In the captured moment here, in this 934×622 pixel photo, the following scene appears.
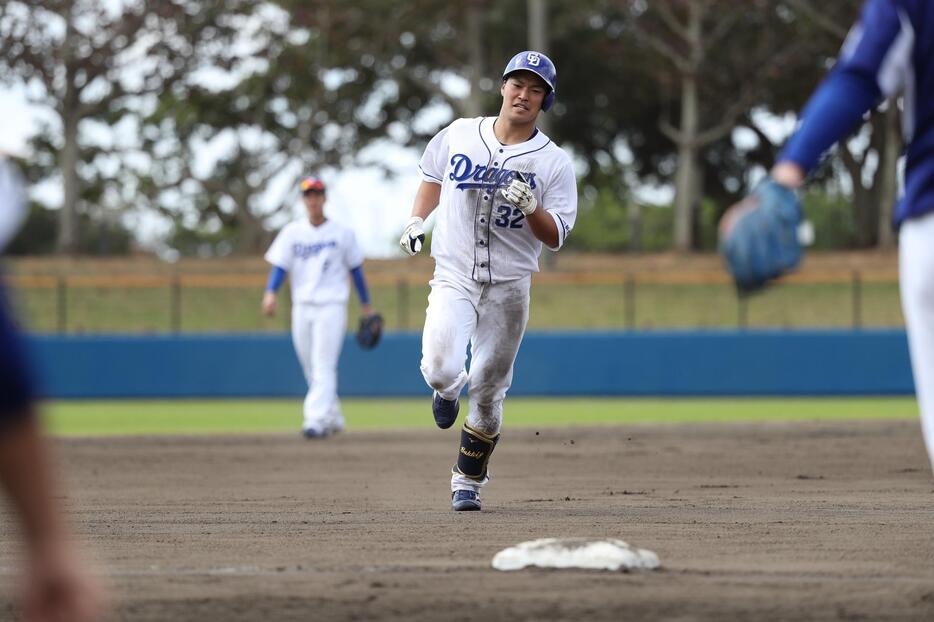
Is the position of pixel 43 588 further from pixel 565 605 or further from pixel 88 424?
pixel 88 424

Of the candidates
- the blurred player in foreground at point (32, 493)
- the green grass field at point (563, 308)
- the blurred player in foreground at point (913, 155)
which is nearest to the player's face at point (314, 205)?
the blurred player in foreground at point (913, 155)

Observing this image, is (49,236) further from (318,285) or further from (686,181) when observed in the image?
(318,285)

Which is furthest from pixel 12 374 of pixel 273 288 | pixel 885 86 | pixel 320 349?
pixel 273 288

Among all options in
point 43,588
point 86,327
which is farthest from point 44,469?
point 86,327

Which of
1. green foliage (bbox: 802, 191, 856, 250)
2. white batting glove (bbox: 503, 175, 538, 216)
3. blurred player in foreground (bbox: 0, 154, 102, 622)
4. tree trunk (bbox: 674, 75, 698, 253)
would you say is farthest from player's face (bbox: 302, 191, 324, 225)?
green foliage (bbox: 802, 191, 856, 250)

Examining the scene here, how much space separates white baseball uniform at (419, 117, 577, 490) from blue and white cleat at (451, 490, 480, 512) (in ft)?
0.12

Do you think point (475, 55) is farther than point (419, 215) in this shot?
Yes

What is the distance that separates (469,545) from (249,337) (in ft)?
52.3

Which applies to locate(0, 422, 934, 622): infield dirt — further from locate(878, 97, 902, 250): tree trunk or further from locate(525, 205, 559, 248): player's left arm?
locate(878, 97, 902, 250): tree trunk

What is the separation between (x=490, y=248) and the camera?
750 cm

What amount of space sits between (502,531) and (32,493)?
400 centimetres

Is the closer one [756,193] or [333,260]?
[756,193]

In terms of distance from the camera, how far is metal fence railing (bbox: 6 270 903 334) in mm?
Answer: 29828

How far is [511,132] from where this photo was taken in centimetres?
755
